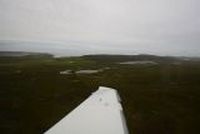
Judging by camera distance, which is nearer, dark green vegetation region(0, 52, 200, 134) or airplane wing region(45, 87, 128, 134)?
airplane wing region(45, 87, 128, 134)

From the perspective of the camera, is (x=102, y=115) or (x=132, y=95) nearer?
(x=102, y=115)

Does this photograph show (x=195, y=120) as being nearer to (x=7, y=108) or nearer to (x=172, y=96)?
(x=172, y=96)

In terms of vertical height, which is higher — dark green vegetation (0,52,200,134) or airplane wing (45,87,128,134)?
airplane wing (45,87,128,134)

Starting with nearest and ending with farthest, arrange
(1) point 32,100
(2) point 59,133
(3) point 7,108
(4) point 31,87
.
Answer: (2) point 59,133 → (3) point 7,108 → (1) point 32,100 → (4) point 31,87

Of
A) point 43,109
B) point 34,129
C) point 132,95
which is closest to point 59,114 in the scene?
point 43,109

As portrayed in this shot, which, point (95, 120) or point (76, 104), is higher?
point (95, 120)

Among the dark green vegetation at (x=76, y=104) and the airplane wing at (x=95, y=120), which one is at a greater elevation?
the airplane wing at (x=95, y=120)

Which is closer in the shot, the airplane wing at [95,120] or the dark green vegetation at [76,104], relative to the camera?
the airplane wing at [95,120]

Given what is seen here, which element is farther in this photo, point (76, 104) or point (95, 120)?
point (76, 104)
